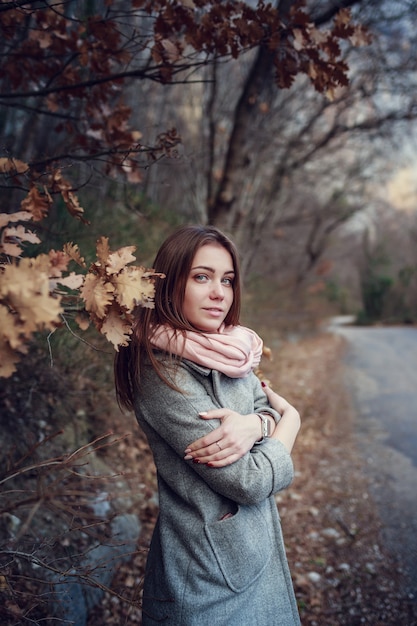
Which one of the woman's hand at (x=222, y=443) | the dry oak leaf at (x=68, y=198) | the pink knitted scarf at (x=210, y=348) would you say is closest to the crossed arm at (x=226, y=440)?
the woman's hand at (x=222, y=443)

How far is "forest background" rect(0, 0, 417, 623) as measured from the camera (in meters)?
1.42

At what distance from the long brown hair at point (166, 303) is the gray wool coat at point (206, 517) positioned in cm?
10

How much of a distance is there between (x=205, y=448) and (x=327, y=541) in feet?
9.37

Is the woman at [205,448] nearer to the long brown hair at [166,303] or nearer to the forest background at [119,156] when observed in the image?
the long brown hair at [166,303]

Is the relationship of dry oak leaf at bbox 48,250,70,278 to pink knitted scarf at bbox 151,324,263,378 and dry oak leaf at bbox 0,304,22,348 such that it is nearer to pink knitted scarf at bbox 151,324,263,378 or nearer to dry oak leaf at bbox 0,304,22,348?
dry oak leaf at bbox 0,304,22,348

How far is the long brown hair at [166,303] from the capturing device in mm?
1656

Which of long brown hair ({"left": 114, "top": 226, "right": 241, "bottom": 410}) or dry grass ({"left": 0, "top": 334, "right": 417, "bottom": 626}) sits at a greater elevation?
long brown hair ({"left": 114, "top": 226, "right": 241, "bottom": 410})

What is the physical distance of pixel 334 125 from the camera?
9.53m

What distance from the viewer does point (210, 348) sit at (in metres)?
1.65

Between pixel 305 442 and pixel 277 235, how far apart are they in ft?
25.8

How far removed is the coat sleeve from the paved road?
7.32ft

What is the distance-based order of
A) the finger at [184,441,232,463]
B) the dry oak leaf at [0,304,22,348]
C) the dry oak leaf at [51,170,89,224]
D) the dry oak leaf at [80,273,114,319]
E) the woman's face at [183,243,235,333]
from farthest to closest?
the dry oak leaf at [51,170,89,224]
the woman's face at [183,243,235,333]
the finger at [184,441,232,463]
the dry oak leaf at [80,273,114,319]
the dry oak leaf at [0,304,22,348]

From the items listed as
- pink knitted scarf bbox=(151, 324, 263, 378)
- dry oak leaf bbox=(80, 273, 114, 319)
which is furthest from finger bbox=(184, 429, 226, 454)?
dry oak leaf bbox=(80, 273, 114, 319)

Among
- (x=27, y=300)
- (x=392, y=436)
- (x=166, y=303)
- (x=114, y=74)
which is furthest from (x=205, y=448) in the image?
(x=392, y=436)
